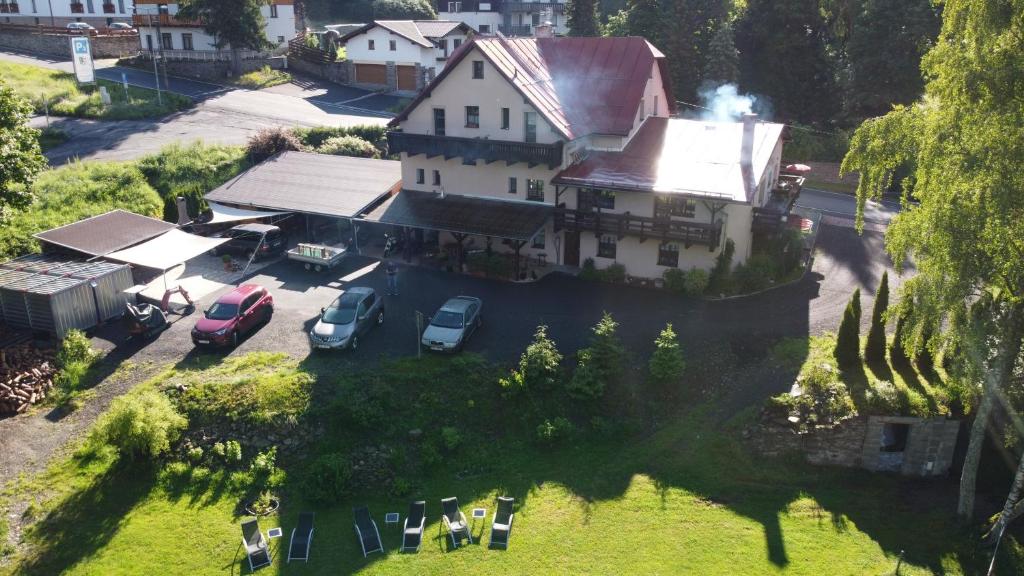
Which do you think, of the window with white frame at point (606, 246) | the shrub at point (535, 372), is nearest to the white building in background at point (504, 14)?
the window with white frame at point (606, 246)

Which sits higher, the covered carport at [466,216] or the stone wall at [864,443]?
the covered carport at [466,216]

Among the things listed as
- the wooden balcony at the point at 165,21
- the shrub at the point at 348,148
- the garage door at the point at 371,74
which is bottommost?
the shrub at the point at 348,148

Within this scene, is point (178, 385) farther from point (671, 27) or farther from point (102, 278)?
point (671, 27)

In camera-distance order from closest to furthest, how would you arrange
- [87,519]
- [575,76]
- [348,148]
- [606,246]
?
[87,519] < [606,246] < [575,76] < [348,148]

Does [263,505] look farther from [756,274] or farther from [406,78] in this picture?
[406,78]

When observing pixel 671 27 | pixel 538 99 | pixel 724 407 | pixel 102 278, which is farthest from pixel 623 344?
pixel 671 27

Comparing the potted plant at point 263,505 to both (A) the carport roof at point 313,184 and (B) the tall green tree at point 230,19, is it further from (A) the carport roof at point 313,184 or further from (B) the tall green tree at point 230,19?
(B) the tall green tree at point 230,19

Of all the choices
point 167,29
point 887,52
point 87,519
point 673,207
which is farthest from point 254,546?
point 167,29
